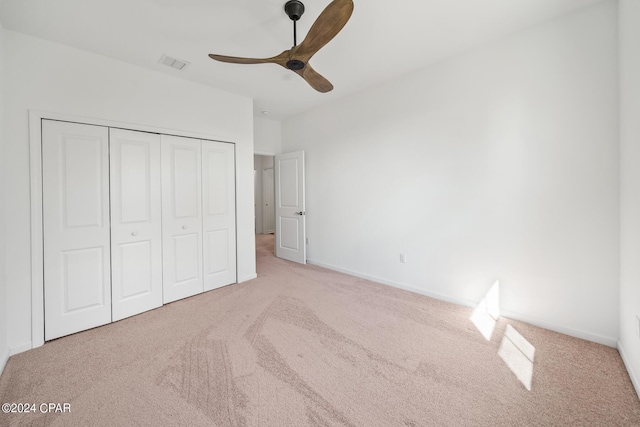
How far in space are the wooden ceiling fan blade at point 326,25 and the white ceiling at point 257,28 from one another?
422 millimetres

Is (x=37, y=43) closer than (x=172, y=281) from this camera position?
Yes

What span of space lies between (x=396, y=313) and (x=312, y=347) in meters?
1.04

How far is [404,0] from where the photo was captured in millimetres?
1895

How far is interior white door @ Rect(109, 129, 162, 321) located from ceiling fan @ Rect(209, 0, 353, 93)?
4.82ft

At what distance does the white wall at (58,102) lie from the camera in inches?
81.0

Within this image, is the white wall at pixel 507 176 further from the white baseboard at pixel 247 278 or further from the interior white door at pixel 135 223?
the interior white door at pixel 135 223

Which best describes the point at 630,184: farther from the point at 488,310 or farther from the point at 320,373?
the point at 320,373

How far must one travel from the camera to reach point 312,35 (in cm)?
162

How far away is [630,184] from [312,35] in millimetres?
2353

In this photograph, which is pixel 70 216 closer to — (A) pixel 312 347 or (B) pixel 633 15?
(A) pixel 312 347

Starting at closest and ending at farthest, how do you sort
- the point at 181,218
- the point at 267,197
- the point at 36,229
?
the point at 36,229
the point at 181,218
the point at 267,197

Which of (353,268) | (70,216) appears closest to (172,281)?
(70,216)

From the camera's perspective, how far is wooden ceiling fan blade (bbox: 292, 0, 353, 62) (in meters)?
1.41

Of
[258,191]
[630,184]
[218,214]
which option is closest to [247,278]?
[218,214]
